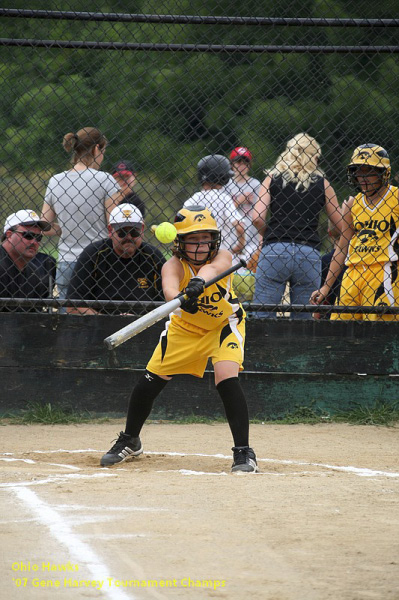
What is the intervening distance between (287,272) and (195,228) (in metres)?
1.55

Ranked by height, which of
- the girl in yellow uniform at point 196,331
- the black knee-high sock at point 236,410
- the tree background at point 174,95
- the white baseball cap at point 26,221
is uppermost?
the tree background at point 174,95

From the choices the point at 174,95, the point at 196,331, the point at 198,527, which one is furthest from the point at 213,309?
the point at 174,95

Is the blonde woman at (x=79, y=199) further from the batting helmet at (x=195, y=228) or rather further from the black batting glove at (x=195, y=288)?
the black batting glove at (x=195, y=288)

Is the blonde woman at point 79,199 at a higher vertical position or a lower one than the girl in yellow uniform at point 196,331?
higher

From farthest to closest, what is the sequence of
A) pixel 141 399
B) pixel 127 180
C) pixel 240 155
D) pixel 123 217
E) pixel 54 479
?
pixel 240 155 → pixel 127 180 → pixel 123 217 → pixel 141 399 → pixel 54 479

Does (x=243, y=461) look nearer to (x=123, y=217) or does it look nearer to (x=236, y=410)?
(x=236, y=410)

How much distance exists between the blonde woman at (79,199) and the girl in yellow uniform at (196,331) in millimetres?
1588

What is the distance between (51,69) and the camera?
948 cm

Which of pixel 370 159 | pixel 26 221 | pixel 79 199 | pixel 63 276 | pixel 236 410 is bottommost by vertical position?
pixel 236 410

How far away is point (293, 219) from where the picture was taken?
6133mm

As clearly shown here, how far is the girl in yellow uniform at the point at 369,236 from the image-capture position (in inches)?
226

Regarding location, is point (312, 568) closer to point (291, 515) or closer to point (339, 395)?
point (291, 515)

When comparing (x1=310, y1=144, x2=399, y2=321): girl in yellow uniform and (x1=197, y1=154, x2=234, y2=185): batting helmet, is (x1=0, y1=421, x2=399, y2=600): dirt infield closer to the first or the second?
(x1=310, y1=144, x2=399, y2=321): girl in yellow uniform

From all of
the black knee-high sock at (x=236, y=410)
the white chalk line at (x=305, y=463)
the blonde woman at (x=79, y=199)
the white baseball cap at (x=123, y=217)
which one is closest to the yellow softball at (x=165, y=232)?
the black knee-high sock at (x=236, y=410)
